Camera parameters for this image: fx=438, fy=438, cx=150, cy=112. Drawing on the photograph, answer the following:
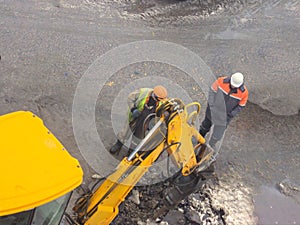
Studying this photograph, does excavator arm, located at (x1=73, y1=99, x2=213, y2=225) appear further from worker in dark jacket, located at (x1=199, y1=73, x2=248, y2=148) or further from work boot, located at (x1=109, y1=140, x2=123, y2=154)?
work boot, located at (x1=109, y1=140, x2=123, y2=154)

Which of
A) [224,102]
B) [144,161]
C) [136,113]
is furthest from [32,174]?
[224,102]

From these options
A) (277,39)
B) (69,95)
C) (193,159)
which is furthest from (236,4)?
(193,159)

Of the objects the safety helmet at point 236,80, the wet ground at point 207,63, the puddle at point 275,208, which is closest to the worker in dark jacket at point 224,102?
the safety helmet at point 236,80

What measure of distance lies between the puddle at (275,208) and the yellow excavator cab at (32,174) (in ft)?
12.4

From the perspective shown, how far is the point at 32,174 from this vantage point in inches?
140

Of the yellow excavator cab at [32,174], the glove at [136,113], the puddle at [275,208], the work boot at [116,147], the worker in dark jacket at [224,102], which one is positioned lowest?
the puddle at [275,208]

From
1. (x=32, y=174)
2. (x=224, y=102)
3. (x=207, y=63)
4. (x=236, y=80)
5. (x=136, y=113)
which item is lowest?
(x=207, y=63)

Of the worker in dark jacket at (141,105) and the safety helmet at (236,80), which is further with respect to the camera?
the safety helmet at (236,80)

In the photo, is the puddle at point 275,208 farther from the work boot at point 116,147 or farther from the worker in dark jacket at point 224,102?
the work boot at point 116,147

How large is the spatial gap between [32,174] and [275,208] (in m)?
4.56

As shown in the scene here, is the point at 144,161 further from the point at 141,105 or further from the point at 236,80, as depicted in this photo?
the point at 236,80

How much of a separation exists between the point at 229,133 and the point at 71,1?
495 cm

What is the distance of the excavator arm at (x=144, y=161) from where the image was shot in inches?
203

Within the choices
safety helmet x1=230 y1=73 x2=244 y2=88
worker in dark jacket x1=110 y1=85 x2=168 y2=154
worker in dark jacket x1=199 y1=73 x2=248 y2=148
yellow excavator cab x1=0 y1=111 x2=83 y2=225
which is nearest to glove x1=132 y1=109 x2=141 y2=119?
worker in dark jacket x1=110 y1=85 x2=168 y2=154
